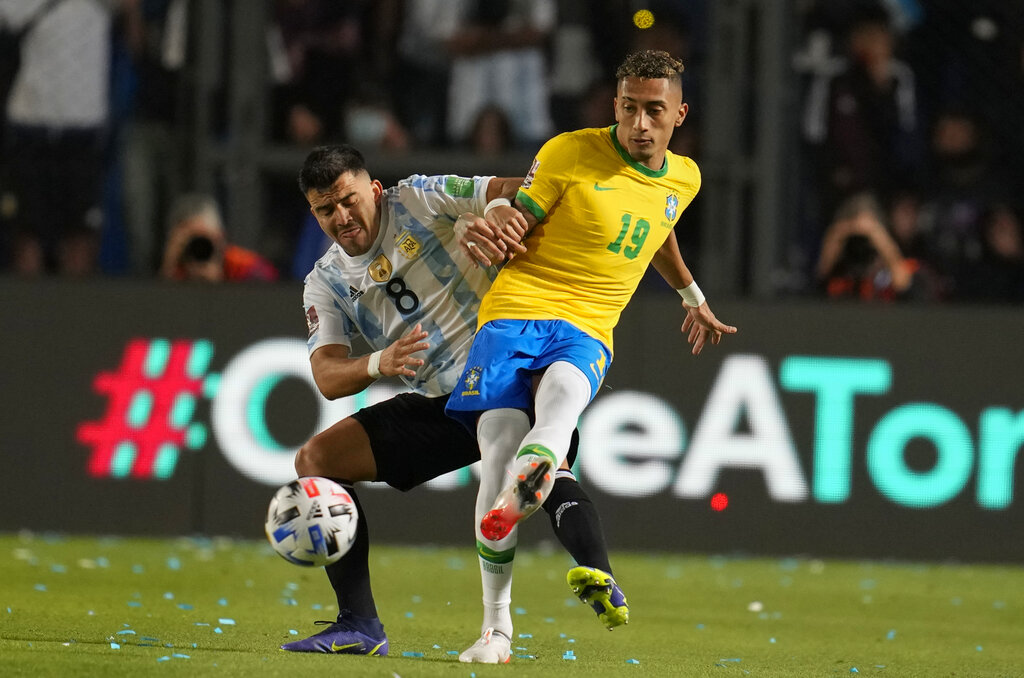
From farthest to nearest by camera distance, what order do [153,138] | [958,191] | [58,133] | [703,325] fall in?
[958,191], [58,133], [153,138], [703,325]

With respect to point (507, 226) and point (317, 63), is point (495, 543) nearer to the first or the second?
point (507, 226)

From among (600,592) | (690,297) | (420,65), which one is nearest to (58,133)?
(420,65)

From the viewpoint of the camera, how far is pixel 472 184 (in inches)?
230

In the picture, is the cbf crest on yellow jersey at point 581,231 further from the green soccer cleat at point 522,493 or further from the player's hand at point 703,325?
the green soccer cleat at point 522,493

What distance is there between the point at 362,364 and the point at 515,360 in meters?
0.53

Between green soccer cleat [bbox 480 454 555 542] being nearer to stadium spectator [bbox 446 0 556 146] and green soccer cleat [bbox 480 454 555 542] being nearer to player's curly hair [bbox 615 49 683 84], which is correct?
player's curly hair [bbox 615 49 683 84]

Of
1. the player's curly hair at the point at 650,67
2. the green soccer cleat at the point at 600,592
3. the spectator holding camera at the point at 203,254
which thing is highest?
the spectator holding camera at the point at 203,254

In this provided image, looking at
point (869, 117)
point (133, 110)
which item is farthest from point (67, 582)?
point (869, 117)

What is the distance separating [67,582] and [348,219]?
3059mm

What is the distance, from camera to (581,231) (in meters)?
5.68

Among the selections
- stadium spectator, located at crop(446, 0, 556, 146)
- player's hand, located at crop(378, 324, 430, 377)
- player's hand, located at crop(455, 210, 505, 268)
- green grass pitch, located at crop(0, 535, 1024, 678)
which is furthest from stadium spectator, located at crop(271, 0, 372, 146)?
player's hand, located at crop(378, 324, 430, 377)

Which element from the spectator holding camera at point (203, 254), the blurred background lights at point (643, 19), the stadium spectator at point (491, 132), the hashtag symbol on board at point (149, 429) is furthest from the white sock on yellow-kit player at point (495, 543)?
the blurred background lights at point (643, 19)

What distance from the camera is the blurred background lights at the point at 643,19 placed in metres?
11.5

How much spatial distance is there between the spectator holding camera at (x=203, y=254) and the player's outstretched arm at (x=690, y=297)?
4.46 meters
